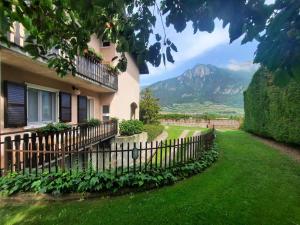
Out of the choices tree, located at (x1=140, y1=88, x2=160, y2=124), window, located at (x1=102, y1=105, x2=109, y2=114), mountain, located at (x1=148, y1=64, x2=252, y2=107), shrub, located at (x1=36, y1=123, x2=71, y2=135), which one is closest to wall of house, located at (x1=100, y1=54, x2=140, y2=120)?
window, located at (x1=102, y1=105, x2=109, y2=114)

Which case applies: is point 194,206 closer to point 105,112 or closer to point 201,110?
point 105,112

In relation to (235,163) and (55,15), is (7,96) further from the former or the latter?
(235,163)

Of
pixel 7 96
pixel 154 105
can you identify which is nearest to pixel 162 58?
pixel 7 96

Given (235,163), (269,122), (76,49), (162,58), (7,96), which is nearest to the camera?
(162,58)

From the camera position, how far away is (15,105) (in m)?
8.12

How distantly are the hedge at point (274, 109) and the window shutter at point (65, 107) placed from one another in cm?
924

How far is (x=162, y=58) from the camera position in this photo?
9.13ft

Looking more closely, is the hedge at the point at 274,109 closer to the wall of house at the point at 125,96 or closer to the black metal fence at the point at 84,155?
the black metal fence at the point at 84,155

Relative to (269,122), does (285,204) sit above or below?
below

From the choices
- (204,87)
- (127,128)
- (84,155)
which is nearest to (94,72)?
(127,128)

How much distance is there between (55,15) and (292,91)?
35.7 feet

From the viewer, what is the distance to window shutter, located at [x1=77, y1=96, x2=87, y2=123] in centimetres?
1362

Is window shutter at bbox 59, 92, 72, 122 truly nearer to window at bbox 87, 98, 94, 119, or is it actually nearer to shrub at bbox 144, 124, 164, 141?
window at bbox 87, 98, 94, 119

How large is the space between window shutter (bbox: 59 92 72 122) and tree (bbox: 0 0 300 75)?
7.73 metres
